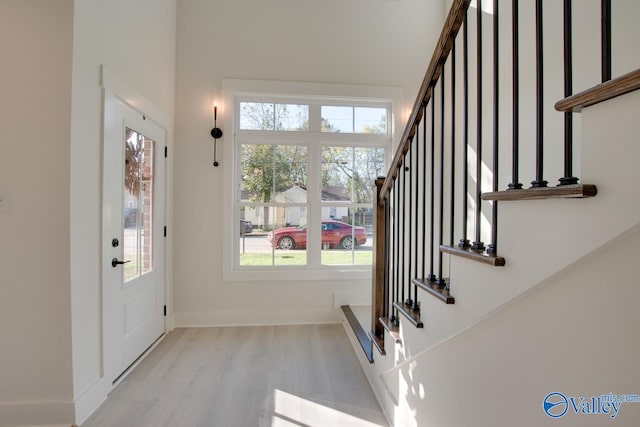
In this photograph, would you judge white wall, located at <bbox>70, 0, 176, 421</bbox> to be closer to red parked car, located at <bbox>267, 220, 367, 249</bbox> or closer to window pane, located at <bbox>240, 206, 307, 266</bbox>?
window pane, located at <bbox>240, 206, 307, 266</bbox>

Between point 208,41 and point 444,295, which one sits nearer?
point 444,295

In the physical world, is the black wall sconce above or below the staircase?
above

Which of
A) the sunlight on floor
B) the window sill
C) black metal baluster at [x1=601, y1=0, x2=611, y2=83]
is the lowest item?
the sunlight on floor

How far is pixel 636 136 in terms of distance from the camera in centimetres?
56

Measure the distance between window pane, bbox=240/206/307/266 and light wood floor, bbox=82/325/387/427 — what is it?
82 centimetres

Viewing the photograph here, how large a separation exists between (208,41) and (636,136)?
3.66 meters

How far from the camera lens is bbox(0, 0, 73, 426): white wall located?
1.70 meters

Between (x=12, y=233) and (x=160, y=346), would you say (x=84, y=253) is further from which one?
(x=160, y=346)

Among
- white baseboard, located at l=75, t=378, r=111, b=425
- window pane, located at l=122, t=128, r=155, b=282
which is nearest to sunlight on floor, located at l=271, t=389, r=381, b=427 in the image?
white baseboard, located at l=75, t=378, r=111, b=425

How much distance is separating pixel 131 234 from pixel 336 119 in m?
2.34

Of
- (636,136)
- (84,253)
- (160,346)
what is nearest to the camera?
(636,136)

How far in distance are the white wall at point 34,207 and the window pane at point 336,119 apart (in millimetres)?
2285

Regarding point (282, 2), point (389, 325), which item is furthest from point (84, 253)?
point (282, 2)

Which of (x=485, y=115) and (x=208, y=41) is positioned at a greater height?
(x=208, y=41)
